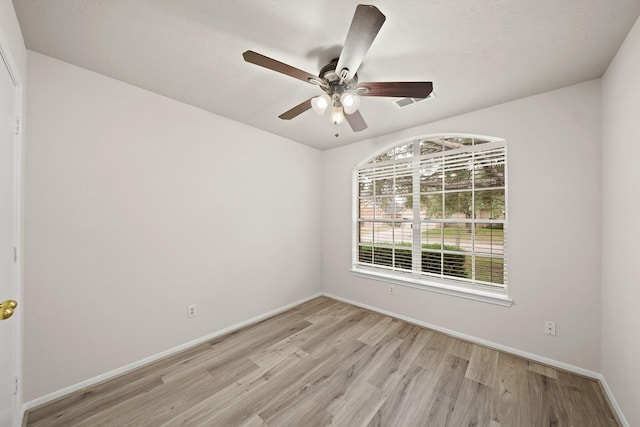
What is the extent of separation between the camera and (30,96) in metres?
1.68

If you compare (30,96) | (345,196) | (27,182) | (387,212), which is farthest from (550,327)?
(30,96)

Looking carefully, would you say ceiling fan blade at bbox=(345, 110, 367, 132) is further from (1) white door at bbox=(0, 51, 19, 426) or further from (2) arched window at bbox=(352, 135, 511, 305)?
(1) white door at bbox=(0, 51, 19, 426)

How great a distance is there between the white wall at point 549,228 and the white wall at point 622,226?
92mm

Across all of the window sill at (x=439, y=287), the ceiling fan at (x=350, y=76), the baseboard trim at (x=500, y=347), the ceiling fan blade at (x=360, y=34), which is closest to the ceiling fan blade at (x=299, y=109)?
the ceiling fan at (x=350, y=76)

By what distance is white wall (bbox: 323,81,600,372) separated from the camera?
2.05 metres

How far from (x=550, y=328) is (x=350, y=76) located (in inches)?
112

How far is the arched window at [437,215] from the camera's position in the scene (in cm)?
261

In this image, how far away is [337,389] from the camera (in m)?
1.90

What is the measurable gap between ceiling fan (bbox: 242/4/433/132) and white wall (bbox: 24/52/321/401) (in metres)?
1.30

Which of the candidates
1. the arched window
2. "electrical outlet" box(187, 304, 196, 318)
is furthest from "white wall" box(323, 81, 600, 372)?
"electrical outlet" box(187, 304, 196, 318)

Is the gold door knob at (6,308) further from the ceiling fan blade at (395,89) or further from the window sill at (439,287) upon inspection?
the window sill at (439,287)

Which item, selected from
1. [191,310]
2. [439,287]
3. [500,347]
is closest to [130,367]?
[191,310]

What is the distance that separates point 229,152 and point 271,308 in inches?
84.8

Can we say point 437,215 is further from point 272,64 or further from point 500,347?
point 272,64
